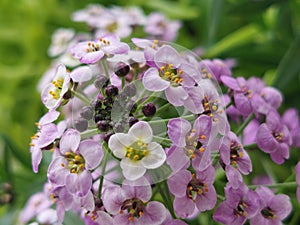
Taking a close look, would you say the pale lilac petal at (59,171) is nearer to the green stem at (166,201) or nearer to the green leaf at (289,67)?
the green stem at (166,201)

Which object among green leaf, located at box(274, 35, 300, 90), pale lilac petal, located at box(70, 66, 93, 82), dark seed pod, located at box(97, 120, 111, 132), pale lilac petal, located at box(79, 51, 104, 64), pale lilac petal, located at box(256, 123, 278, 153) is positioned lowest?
green leaf, located at box(274, 35, 300, 90)

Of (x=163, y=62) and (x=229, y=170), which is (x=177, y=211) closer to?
(x=229, y=170)

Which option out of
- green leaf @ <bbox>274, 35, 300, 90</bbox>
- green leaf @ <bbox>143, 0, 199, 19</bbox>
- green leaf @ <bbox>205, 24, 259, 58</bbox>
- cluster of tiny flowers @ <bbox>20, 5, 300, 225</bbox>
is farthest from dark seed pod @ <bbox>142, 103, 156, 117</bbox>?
green leaf @ <bbox>143, 0, 199, 19</bbox>

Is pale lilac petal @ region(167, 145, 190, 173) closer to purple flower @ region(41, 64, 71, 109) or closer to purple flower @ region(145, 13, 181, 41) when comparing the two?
purple flower @ region(41, 64, 71, 109)

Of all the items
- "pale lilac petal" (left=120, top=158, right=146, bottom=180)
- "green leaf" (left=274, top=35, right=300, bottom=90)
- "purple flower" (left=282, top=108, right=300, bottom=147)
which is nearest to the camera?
"pale lilac petal" (left=120, top=158, right=146, bottom=180)

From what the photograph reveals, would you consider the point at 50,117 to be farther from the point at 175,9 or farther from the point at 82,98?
the point at 175,9

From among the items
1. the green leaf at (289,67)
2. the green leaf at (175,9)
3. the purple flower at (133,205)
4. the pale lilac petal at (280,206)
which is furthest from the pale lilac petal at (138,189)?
the green leaf at (175,9)
